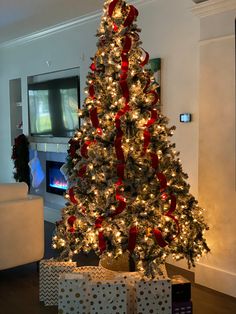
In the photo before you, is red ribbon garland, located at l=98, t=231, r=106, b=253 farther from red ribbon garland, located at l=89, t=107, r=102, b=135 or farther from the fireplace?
the fireplace

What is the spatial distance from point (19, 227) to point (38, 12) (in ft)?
9.10

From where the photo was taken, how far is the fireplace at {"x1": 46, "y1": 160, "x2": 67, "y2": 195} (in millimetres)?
6301

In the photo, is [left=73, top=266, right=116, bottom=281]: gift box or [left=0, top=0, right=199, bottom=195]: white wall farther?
[left=0, top=0, right=199, bottom=195]: white wall

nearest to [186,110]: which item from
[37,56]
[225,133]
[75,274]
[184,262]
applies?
[225,133]

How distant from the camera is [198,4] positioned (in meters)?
3.58

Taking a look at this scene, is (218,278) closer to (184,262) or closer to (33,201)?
(184,262)

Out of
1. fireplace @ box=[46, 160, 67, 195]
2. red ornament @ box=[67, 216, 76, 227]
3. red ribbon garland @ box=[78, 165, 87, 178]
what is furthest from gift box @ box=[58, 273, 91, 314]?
fireplace @ box=[46, 160, 67, 195]

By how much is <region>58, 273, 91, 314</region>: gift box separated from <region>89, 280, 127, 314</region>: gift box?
→ 0.16 ft

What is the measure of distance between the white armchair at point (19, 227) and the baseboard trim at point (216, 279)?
1543mm

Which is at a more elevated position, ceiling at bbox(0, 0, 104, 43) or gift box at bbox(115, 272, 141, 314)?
ceiling at bbox(0, 0, 104, 43)

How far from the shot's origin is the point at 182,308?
300cm

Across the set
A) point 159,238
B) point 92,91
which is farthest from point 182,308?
point 92,91

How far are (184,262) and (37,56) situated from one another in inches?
157

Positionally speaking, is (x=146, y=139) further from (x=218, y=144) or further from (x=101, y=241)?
(x=101, y=241)
